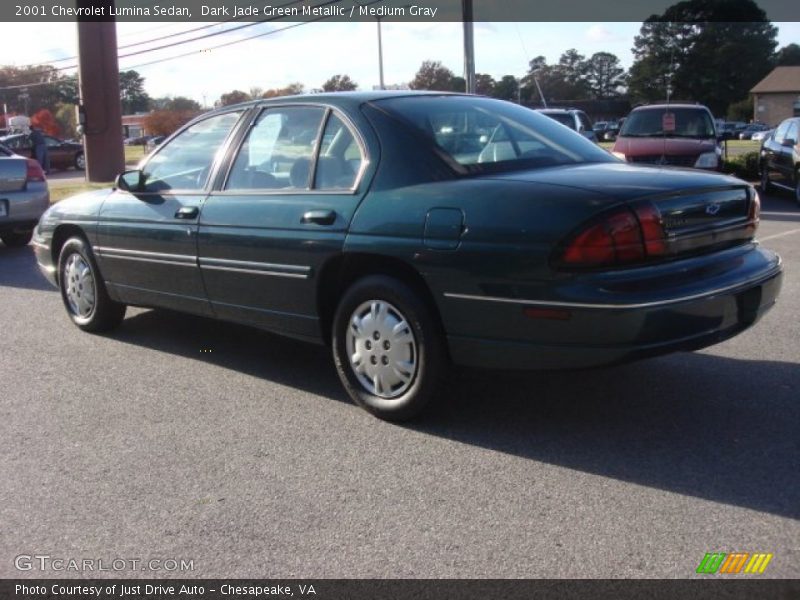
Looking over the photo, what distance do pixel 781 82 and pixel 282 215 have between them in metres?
76.8

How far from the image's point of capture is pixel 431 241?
160 inches

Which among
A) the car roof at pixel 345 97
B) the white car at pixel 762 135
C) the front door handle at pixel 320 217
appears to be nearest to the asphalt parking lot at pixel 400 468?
the front door handle at pixel 320 217

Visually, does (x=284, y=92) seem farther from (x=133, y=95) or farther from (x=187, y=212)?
(x=133, y=95)

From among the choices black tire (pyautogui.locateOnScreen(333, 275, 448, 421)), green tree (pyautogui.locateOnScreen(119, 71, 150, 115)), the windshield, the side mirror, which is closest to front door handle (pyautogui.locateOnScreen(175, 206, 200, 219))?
the side mirror

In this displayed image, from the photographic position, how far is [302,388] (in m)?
5.12

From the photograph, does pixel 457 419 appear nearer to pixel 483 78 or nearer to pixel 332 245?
pixel 332 245

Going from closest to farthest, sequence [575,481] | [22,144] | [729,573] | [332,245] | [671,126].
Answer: [729,573] → [575,481] → [332,245] → [671,126] → [22,144]

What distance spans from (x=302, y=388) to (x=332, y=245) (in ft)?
3.37

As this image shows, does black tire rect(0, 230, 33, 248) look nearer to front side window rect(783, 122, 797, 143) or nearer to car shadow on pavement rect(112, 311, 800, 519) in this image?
car shadow on pavement rect(112, 311, 800, 519)

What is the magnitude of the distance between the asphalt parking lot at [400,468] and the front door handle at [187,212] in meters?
0.97

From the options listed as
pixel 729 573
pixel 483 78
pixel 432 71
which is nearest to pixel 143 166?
pixel 729 573

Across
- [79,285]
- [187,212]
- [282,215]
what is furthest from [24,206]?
[282,215]

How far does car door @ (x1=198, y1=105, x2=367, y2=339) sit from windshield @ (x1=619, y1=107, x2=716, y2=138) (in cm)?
1039

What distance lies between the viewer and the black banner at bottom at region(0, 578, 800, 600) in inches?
110
